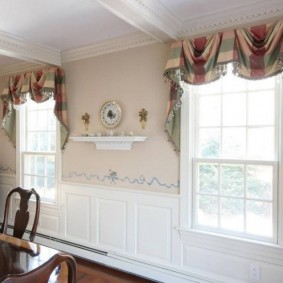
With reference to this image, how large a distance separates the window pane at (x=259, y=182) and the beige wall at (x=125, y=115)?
2.12ft

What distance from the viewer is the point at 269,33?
6.59 ft

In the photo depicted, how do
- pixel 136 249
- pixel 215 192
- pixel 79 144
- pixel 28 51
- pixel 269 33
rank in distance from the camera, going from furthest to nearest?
pixel 79 144
pixel 28 51
pixel 136 249
pixel 215 192
pixel 269 33

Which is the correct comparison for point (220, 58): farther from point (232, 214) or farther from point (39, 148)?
point (39, 148)

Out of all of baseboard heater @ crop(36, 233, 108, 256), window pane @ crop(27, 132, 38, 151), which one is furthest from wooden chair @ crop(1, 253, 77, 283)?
window pane @ crop(27, 132, 38, 151)

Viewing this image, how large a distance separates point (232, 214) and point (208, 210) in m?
0.21

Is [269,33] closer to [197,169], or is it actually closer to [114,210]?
[197,169]

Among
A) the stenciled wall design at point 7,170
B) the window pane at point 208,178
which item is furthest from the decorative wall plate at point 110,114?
the stenciled wall design at point 7,170

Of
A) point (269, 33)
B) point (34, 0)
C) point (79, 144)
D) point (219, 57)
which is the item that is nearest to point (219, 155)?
point (219, 57)

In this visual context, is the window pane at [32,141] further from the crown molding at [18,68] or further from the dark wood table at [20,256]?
the dark wood table at [20,256]

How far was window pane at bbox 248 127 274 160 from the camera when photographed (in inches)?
86.7

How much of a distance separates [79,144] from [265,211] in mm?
2100

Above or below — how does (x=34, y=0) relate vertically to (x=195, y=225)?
above

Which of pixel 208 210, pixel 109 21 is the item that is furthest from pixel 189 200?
pixel 109 21

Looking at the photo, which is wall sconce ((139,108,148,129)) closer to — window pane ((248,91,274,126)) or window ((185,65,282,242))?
window ((185,65,282,242))
